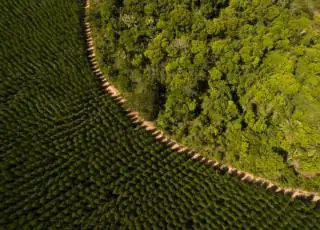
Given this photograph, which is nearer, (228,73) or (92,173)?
(92,173)

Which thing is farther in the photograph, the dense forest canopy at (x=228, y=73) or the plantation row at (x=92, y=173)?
the dense forest canopy at (x=228, y=73)

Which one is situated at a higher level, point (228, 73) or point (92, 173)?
point (228, 73)

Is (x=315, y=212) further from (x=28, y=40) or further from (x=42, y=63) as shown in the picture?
(x=28, y=40)

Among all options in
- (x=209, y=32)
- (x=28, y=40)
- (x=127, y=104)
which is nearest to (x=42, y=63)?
(x=28, y=40)
